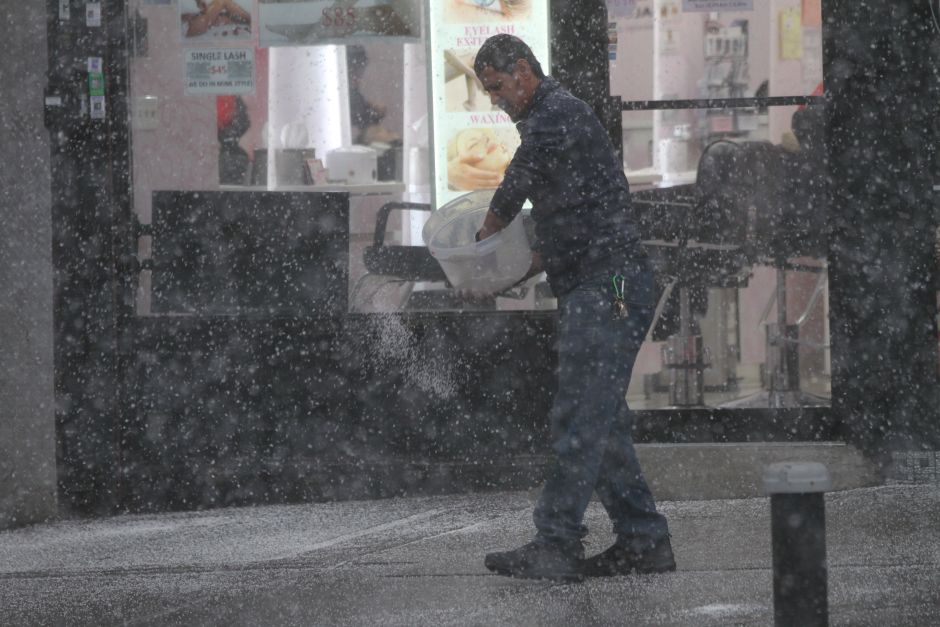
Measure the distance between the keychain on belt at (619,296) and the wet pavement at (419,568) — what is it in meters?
0.95

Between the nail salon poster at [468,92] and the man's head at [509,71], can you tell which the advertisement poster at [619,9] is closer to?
the nail salon poster at [468,92]

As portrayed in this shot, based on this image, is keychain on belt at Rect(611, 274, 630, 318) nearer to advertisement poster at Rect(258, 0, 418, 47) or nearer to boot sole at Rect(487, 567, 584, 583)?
boot sole at Rect(487, 567, 584, 583)

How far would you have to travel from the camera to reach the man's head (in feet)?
16.8

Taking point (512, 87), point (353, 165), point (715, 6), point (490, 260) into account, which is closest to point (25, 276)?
point (353, 165)

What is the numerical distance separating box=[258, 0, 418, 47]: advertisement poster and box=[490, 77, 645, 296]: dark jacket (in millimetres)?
1925

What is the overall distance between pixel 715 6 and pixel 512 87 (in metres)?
2.10

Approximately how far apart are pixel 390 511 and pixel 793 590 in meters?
3.59

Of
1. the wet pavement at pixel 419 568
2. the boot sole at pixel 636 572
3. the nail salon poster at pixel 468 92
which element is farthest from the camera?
the nail salon poster at pixel 468 92

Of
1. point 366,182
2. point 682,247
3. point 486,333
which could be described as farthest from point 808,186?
point 366,182

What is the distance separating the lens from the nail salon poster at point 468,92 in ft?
22.7

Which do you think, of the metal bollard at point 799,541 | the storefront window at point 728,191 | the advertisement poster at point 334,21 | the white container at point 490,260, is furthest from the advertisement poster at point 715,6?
the metal bollard at point 799,541

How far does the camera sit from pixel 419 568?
5.44m

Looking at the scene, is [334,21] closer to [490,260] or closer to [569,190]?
[490,260]

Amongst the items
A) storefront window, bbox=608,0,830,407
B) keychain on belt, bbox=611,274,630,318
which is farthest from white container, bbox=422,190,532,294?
storefront window, bbox=608,0,830,407
